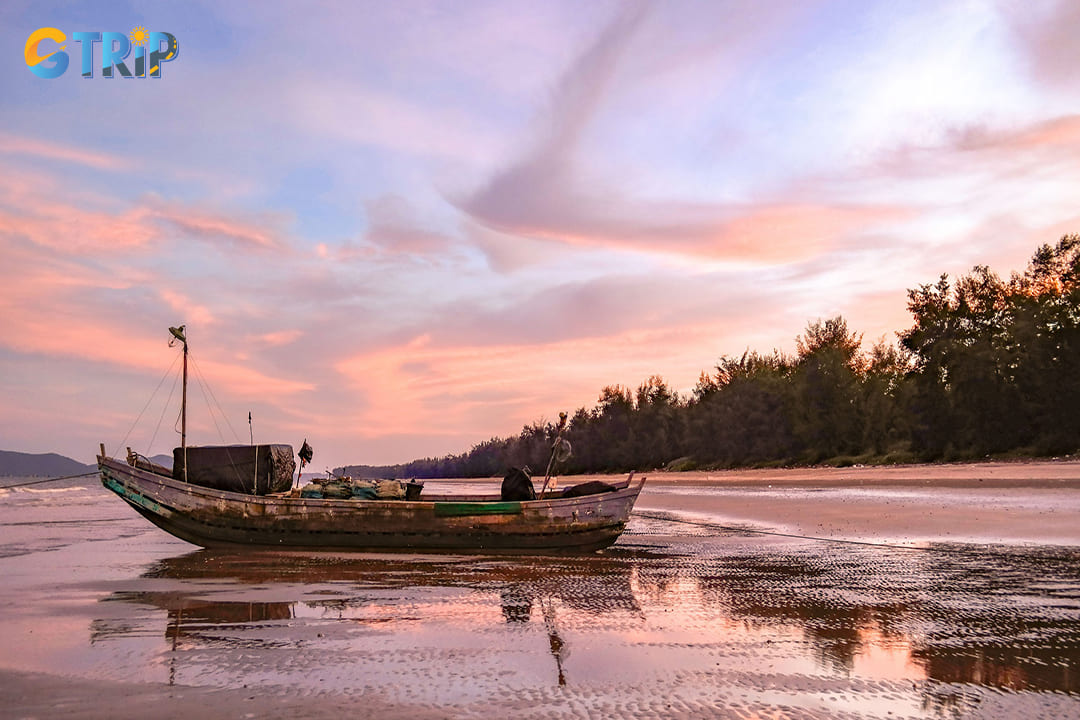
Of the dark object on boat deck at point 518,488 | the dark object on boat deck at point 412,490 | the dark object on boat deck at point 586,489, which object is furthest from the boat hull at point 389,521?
the dark object on boat deck at point 412,490

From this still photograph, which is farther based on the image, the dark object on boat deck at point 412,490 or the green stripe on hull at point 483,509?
the dark object on boat deck at point 412,490

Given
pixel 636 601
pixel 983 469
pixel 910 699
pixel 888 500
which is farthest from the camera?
pixel 983 469

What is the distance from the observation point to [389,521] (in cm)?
1756

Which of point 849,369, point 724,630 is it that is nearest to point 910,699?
point 724,630

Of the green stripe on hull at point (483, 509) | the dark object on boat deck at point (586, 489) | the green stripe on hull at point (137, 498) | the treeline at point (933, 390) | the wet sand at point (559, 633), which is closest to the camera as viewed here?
the wet sand at point (559, 633)

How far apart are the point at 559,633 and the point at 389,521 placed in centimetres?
995

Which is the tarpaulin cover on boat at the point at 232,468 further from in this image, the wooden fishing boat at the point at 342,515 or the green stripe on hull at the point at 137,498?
the green stripe on hull at the point at 137,498

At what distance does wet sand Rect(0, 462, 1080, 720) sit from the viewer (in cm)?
581

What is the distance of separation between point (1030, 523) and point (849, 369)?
53.8 meters

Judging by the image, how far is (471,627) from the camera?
28.2ft

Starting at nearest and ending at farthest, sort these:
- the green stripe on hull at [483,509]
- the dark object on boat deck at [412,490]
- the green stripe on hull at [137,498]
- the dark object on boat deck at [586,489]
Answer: the green stripe on hull at [483,509]
the dark object on boat deck at [586,489]
the green stripe on hull at [137,498]
the dark object on boat deck at [412,490]

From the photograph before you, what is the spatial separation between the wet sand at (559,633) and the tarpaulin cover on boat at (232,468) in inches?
82.1

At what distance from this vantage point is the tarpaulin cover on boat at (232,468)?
18500mm

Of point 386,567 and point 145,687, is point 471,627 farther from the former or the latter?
point 386,567
